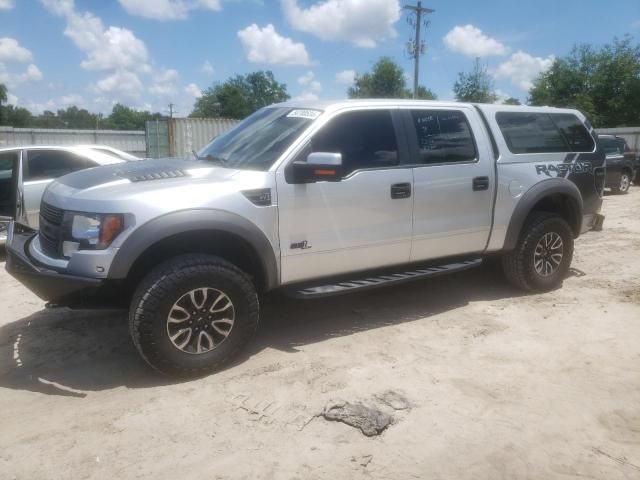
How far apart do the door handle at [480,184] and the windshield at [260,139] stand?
5.19 feet

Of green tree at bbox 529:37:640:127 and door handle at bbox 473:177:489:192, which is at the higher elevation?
green tree at bbox 529:37:640:127

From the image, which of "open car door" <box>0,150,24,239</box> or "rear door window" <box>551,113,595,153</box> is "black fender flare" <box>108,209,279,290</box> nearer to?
"open car door" <box>0,150,24,239</box>

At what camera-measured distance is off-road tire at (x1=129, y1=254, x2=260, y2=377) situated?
3.19 meters

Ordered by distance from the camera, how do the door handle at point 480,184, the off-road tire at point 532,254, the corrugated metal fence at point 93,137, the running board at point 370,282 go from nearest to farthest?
the running board at point 370,282
the door handle at point 480,184
the off-road tire at point 532,254
the corrugated metal fence at point 93,137

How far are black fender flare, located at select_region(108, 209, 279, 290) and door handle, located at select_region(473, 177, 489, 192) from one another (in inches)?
79.4

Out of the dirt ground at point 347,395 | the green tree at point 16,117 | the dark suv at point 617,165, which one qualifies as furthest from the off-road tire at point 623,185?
the green tree at point 16,117

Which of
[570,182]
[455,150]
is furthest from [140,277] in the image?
[570,182]

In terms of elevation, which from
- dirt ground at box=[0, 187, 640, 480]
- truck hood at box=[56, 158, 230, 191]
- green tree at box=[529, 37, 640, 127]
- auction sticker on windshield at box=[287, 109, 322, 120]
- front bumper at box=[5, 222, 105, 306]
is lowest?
dirt ground at box=[0, 187, 640, 480]

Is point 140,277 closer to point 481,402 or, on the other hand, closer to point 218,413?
point 218,413

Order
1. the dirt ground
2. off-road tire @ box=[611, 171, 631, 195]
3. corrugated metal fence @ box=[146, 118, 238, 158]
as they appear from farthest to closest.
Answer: corrugated metal fence @ box=[146, 118, 238, 158] < off-road tire @ box=[611, 171, 631, 195] < the dirt ground

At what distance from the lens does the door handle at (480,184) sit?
4.51m

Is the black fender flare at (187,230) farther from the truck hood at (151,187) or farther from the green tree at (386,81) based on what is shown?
the green tree at (386,81)

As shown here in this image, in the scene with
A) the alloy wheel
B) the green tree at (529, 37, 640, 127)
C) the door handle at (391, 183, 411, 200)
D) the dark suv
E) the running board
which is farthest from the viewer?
the green tree at (529, 37, 640, 127)

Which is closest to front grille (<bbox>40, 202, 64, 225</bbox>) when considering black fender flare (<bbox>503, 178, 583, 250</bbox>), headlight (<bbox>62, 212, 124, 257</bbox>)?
headlight (<bbox>62, 212, 124, 257</bbox>)
